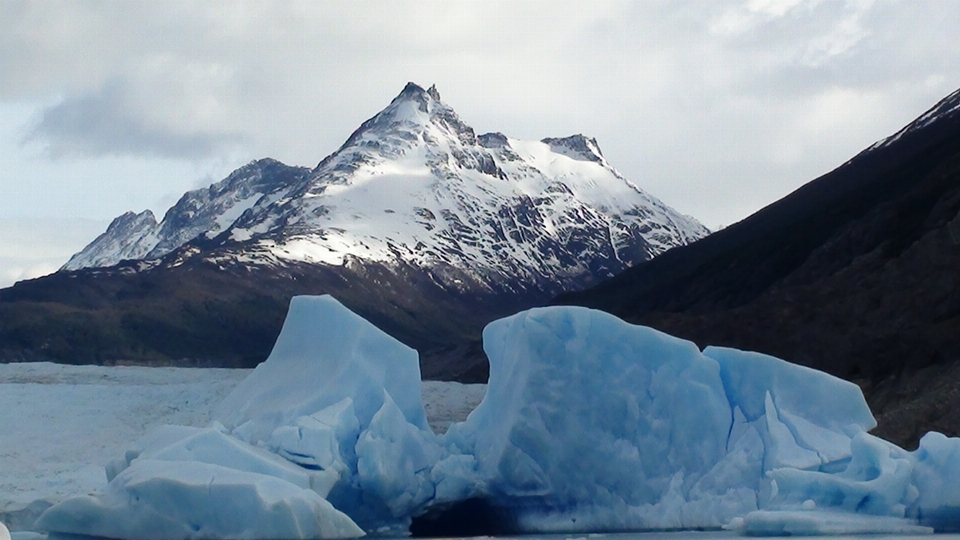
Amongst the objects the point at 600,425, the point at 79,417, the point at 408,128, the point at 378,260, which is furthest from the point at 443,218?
the point at 600,425

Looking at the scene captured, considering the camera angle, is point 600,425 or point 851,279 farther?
point 851,279

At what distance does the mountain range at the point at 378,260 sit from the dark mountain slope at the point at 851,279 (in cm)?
1762

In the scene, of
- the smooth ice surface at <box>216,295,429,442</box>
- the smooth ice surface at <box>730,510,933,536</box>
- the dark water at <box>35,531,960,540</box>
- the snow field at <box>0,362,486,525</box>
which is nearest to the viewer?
the dark water at <box>35,531,960,540</box>

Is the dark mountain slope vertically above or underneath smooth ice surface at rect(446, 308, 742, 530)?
above

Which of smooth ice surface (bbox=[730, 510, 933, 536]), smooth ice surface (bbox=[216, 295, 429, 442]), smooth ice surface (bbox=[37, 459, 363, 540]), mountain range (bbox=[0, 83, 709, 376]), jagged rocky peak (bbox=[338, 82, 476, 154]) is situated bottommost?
smooth ice surface (bbox=[730, 510, 933, 536])

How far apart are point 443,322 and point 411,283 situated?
10.5 meters

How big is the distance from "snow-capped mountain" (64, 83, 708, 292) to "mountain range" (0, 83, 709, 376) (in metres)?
0.31

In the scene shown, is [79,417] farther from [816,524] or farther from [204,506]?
[816,524]

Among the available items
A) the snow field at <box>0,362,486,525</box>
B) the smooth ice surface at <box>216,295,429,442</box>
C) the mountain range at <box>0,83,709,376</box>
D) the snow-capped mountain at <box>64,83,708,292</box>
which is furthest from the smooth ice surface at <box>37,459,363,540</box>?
the snow-capped mountain at <box>64,83,708,292</box>

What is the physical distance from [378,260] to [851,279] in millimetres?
93864

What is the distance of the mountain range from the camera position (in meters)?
98.7

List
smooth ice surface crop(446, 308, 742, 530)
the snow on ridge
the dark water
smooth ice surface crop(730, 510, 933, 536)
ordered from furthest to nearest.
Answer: the snow on ridge < smooth ice surface crop(446, 308, 742, 530) < smooth ice surface crop(730, 510, 933, 536) < the dark water

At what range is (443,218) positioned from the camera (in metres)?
160

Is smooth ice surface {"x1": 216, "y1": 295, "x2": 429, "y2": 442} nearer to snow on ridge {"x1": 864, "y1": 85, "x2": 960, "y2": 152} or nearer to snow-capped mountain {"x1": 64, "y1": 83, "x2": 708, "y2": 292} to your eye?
snow on ridge {"x1": 864, "y1": 85, "x2": 960, "y2": 152}
